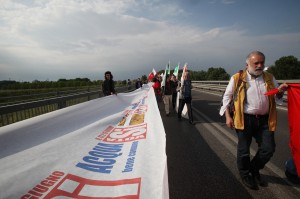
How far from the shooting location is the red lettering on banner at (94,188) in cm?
229

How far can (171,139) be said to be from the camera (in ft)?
24.0

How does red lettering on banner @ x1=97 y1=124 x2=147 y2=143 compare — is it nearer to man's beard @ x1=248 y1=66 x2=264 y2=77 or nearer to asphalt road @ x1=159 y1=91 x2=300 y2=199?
asphalt road @ x1=159 y1=91 x2=300 y2=199

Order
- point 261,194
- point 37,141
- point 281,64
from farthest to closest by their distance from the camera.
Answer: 1. point 281,64
2. point 261,194
3. point 37,141

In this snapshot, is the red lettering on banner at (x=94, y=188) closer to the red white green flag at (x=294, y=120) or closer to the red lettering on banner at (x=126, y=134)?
the red lettering on banner at (x=126, y=134)

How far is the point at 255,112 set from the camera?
3.93m

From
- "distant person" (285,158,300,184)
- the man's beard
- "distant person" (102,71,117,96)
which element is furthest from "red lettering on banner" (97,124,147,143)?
"distant person" (102,71,117,96)

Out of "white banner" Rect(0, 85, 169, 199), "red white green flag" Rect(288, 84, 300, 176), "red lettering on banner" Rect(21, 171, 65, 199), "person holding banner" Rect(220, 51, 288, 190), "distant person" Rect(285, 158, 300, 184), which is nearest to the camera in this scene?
"red lettering on banner" Rect(21, 171, 65, 199)

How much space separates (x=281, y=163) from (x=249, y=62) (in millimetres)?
2324

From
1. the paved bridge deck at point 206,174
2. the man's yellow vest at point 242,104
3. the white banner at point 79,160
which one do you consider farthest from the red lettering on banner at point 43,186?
the man's yellow vest at point 242,104

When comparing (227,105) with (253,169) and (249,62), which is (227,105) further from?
(253,169)

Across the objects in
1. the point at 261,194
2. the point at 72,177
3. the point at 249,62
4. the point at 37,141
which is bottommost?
the point at 261,194

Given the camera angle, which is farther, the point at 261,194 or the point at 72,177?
the point at 261,194

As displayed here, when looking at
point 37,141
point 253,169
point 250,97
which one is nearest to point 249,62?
Result: point 250,97

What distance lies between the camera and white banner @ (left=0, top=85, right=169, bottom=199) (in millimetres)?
2328
